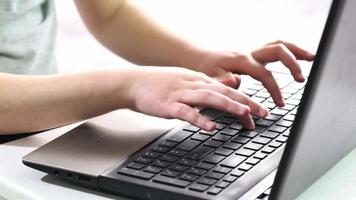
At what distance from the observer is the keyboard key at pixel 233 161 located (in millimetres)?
809

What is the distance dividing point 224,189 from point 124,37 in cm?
56

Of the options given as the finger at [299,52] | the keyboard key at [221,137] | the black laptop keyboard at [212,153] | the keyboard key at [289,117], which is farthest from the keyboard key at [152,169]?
the finger at [299,52]

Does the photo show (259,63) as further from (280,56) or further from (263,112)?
(263,112)

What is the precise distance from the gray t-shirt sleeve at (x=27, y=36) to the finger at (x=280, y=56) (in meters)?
0.38

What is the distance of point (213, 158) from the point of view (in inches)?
32.5

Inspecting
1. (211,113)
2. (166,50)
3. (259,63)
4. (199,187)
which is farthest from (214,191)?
(166,50)

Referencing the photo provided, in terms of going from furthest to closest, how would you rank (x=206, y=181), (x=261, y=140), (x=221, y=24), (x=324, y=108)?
(x=221, y=24) → (x=261, y=140) → (x=206, y=181) → (x=324, y=108)

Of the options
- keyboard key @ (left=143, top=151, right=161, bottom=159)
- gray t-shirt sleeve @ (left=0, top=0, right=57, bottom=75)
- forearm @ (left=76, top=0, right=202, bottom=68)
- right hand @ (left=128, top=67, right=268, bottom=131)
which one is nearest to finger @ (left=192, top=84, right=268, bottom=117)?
right hand @ (left=128, top=67, right=268, bottom=131)

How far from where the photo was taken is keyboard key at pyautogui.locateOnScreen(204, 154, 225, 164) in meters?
0.82

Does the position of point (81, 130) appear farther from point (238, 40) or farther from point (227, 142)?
point (238, 40)

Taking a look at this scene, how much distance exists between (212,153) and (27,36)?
0.50 meters

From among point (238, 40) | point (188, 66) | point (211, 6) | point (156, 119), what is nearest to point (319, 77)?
point (156, 119)

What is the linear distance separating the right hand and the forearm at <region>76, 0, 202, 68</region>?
0.24 m

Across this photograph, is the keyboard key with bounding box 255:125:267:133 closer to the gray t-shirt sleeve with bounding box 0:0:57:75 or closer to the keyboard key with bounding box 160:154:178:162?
the keyboard key with bounding box 160:154:178:162
